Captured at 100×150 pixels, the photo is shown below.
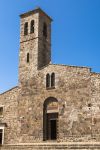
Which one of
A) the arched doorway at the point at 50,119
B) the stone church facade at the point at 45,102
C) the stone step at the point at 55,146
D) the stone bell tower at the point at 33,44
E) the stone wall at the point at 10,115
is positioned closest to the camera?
the stone step at the point at 55,146

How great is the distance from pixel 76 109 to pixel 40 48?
8.10 meters

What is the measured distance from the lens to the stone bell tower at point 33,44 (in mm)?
31469

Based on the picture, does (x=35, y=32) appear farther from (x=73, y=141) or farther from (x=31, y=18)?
(x=73, y=141)

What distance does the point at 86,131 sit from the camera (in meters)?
26.2

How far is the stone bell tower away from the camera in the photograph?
103 ft

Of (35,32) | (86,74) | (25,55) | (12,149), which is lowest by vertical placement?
(12,149)

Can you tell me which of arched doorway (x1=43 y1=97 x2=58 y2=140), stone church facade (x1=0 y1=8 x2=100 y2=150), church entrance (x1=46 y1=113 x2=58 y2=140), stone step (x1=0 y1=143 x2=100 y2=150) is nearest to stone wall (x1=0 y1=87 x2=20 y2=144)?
stone church facade (x1=0 y1=8 x2=100 y2=150)

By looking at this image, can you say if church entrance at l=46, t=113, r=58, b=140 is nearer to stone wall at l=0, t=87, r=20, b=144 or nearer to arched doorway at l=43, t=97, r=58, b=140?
arched doorway at l=43, t=97, r=58, b=140

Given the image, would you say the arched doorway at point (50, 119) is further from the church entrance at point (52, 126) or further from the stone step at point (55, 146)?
the stone step at point (55, 146)

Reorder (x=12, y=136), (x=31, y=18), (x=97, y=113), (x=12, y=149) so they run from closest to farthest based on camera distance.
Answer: (x=97, y=113) → (x=12, y=149) → (x=12, y=136) → (x=31, y=18)

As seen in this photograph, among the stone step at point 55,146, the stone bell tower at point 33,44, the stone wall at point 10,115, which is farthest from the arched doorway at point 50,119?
the stone bell tower at point 33,44

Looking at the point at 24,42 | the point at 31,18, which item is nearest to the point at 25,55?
the point at 24,42

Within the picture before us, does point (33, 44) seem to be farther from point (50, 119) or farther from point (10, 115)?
point (50, 119)

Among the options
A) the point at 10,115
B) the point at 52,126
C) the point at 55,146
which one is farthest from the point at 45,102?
the point at 55,146
